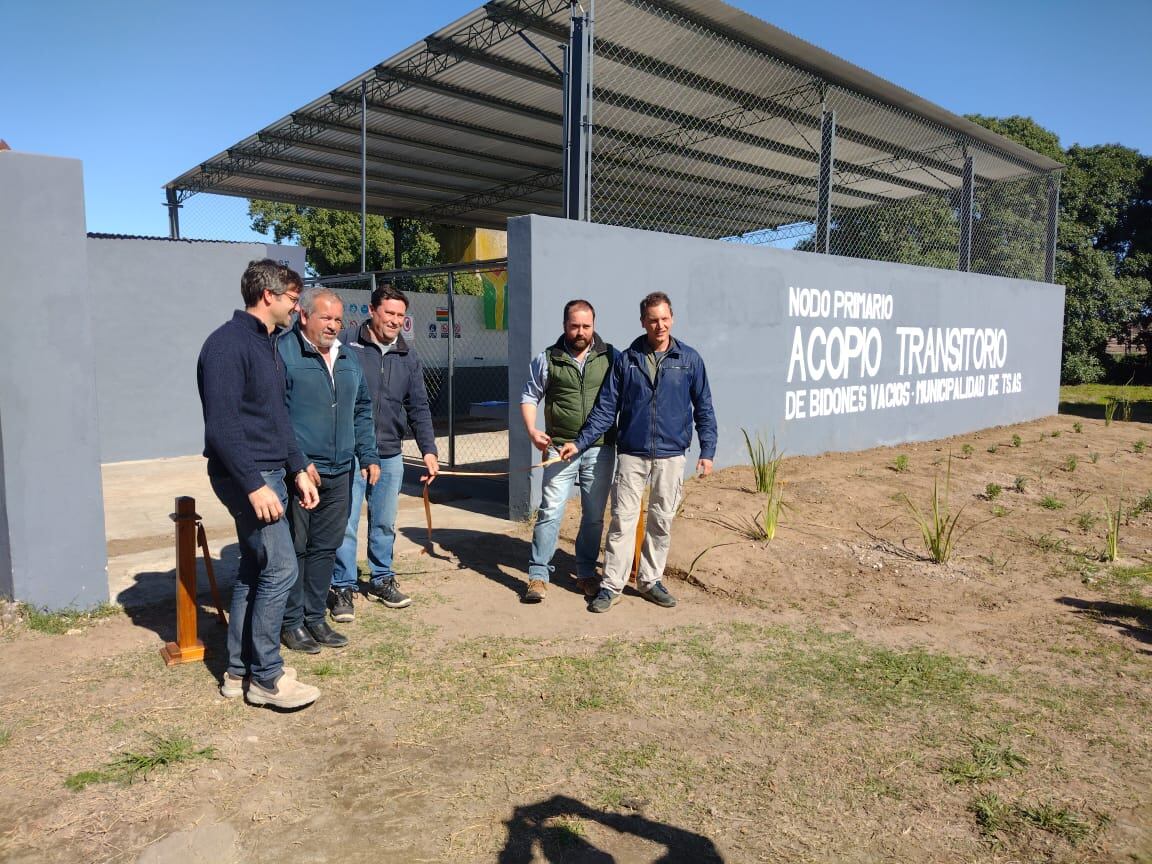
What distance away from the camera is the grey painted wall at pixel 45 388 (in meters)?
3.74

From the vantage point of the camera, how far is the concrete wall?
29.5 feet

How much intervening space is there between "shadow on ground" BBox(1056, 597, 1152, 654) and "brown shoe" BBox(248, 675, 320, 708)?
12.8 ft

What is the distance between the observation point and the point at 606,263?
20.7 feet

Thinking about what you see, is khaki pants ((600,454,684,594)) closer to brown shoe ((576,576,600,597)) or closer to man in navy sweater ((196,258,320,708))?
brown shoe ((576,576,600,597))

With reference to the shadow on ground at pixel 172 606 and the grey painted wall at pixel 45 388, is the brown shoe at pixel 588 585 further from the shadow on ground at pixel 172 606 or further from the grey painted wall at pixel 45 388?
the grey painted wall at pixel 45 388

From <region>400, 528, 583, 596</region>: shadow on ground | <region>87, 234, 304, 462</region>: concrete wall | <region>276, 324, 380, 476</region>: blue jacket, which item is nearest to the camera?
<region>276, 324, 380, 476</region>: blue jacket

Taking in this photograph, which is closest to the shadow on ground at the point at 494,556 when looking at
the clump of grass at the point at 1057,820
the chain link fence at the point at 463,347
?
the clump of grass at the point at 1057,820

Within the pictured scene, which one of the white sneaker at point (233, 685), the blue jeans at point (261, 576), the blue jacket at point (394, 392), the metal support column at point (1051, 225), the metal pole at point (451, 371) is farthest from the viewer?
the metal support column at point (1051, 225)

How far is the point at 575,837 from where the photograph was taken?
7.84 feet

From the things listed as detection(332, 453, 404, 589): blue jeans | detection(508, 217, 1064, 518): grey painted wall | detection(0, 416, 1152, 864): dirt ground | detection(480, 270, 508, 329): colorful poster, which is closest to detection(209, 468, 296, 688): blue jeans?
detection(0, 416, 1152, 864): dirt ground

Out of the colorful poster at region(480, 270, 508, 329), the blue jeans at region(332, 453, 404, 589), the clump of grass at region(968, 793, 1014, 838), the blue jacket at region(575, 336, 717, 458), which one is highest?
the colorful poster at region(480, 270, 508, 329)

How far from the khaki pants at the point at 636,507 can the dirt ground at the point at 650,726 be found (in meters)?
0.28

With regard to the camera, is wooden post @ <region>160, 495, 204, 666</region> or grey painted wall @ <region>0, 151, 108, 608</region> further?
grey painted wall @ <region>0, 151, 108, 608</region>

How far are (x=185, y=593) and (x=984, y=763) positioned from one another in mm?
3266
